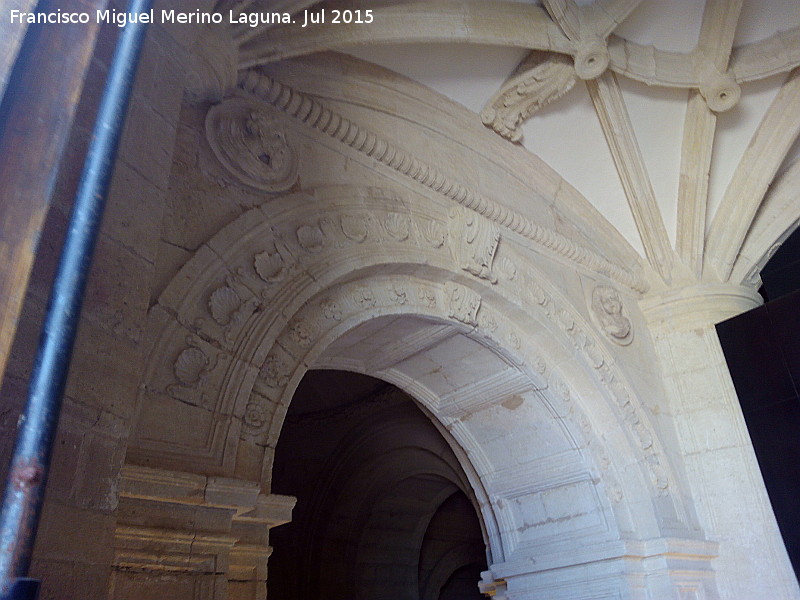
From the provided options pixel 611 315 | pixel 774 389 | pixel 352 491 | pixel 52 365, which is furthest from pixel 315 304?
pixel 352 491

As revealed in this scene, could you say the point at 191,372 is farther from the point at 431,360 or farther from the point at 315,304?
the point at 431,360

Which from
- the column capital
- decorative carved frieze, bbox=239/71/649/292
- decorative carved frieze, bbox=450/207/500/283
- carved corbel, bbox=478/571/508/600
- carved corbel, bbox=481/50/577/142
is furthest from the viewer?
the column capital

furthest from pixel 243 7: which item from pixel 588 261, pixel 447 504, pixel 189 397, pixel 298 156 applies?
pixel 447 504

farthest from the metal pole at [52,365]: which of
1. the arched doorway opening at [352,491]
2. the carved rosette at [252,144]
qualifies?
the arched doorway opening at [352,491]

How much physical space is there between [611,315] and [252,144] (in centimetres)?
301

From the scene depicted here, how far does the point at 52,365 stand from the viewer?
1253mm

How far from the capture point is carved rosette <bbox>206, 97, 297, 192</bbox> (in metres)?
3.27

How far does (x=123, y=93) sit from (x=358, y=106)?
269cm

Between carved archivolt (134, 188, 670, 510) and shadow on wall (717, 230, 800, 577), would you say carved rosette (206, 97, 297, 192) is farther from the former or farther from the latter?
shadow on wall (717, 230, 800, 577)

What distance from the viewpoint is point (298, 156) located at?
3.66 m

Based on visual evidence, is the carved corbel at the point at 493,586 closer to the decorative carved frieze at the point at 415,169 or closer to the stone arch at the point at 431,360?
the stone arch at the point at 431,360

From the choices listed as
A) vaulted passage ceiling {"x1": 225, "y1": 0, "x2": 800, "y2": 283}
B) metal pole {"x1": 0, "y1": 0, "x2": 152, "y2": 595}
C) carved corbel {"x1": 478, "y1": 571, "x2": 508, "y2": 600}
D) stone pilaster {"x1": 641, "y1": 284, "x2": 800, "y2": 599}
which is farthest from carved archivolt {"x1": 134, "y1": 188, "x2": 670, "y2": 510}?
carved corbel {"x1": 478, "y1": 571, "x2": 508, "y2": 600}

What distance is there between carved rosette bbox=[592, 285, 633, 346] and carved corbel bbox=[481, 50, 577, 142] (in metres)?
1.38

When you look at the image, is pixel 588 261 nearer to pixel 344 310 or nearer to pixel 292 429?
pixel 344 310
